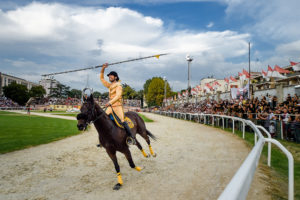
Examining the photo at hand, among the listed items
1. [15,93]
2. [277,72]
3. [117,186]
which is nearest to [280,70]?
[277,72]

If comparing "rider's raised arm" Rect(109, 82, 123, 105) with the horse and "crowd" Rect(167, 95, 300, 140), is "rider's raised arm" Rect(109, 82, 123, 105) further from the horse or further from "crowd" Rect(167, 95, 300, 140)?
"crowd" Rect(167, 95, 300, 140)

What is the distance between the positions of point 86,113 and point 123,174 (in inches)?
82.3

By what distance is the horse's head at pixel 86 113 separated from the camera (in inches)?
168

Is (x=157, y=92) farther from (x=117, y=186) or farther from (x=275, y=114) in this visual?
(x=117, y=186)

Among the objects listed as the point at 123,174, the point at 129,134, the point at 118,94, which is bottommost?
the point at 123,174

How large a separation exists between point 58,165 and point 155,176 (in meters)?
3.20

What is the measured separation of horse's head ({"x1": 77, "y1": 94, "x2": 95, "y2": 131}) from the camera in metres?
4.27

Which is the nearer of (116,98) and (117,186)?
(117,186)

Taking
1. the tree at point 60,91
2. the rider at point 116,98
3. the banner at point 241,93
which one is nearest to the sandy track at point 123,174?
the rider at point 116,98

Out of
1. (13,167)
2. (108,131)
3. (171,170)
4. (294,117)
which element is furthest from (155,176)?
(294,117)

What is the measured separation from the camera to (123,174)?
17.5 feet

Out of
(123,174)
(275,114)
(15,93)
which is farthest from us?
(15,93)

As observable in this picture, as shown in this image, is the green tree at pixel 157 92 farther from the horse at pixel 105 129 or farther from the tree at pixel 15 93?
the horse at pixel 105 129

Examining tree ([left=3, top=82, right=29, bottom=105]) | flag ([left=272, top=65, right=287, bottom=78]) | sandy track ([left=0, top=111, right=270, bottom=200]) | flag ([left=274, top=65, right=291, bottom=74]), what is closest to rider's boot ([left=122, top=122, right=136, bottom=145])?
sandy track ([left=0, top=111, right=270, bottom=200])
